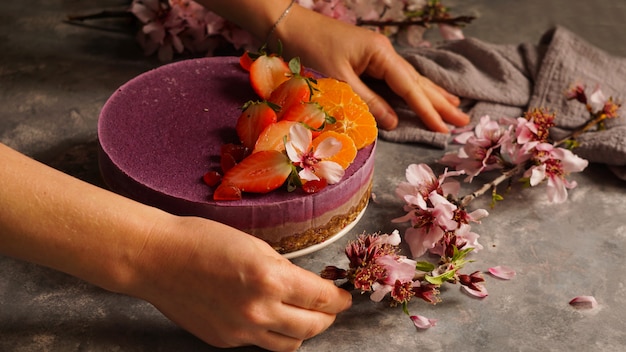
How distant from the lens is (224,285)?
3.64ft

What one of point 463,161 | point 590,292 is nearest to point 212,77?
point 463,161

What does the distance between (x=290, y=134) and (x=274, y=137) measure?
0.14 feet

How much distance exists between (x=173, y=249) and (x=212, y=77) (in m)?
0.54

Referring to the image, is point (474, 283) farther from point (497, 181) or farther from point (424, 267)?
point (497, 181)

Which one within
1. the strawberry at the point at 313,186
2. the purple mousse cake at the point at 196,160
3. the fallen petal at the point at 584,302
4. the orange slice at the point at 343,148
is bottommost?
the fallen petal at the point at 584,302

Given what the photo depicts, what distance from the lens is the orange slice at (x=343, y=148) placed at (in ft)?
4.44

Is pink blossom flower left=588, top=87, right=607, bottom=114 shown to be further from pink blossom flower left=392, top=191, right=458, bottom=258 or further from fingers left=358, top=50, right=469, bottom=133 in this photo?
pink blossom flower left=392, top=191, right=458, bottom=258

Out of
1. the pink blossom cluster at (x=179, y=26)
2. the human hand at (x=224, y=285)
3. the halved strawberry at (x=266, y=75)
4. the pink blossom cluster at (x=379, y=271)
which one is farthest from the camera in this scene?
the pink blossom cluster at (x=179, y=26)

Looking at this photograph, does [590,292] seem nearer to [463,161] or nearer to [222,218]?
[463,161]

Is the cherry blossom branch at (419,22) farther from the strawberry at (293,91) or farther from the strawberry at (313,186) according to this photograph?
the strawberry at (313,186)

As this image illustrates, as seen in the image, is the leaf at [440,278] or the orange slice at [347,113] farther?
the orange slice at [347,113]

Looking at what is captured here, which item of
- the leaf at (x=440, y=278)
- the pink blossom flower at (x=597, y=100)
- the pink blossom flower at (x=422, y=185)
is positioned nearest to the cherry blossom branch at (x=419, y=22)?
the pink blossom flower at (x=597, y=100)

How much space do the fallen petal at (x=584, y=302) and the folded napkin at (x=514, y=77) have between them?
17.8 inches

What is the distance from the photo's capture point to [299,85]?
142 centimetres
